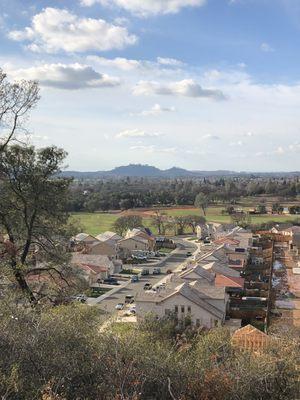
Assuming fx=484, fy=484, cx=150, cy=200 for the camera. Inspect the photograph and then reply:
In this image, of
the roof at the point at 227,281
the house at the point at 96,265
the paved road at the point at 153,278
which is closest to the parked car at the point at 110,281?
the house at the point at 96,265

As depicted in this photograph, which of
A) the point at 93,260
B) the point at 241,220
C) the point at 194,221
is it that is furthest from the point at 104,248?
the point at 241,220

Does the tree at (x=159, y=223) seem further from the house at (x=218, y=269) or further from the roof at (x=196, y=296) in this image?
the roof at (x=196, y=296)

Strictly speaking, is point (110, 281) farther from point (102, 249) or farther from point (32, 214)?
point (32, 214)

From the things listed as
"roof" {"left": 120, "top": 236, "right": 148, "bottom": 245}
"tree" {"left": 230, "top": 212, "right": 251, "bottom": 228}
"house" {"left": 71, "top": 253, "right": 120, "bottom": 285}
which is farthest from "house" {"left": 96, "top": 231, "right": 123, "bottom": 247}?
"tree" {"left": 230, "top": 212, "right": 251, "bottom": 228}

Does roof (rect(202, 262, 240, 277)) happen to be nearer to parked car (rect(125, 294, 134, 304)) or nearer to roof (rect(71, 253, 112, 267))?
parked car (rect(125, 294, 134, 304))

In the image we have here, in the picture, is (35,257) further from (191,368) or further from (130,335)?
(191,368)

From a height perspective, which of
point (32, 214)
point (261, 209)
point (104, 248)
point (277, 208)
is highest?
point (32, 214)
